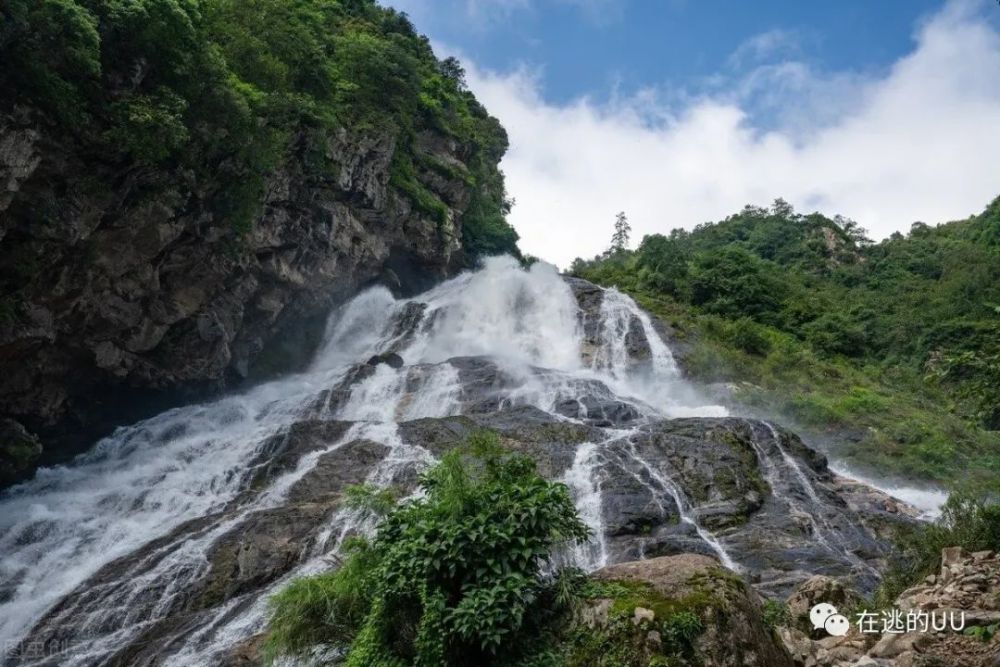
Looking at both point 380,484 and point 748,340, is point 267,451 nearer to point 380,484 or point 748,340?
point 380,484

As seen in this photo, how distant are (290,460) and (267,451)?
1.14 m

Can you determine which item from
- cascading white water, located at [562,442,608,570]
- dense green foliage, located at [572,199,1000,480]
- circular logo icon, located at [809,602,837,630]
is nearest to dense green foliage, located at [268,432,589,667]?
circular logo icon, located at [809,602,837,630]

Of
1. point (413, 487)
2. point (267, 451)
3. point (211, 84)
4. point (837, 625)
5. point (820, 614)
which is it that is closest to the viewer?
point (837, 625)

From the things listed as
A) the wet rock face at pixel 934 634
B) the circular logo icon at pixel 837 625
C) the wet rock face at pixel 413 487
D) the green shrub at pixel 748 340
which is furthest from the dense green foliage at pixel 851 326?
the wet rock face at pixel 413 487

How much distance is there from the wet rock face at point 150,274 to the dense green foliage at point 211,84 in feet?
2.37

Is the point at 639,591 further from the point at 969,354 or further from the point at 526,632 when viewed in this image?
the point at 969,354

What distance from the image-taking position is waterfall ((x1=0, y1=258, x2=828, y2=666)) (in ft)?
40.8

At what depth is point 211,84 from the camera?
1750cm

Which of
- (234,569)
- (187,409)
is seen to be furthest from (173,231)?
(234,569)

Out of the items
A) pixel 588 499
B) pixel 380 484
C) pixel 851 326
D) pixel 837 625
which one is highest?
pixel 851 326

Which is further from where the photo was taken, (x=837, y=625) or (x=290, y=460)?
(x=290, y=460)

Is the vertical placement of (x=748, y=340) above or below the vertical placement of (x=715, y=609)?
above

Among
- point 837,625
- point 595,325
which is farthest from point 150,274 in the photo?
point 595,325

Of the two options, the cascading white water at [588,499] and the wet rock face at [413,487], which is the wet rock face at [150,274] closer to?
the wet rock face at [413,487]
